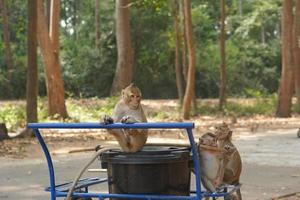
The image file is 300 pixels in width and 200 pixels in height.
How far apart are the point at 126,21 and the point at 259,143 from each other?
1063cm

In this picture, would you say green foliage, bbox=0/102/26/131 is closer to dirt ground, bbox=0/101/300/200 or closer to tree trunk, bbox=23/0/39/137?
dirt ground, bbox=0/101/300/200

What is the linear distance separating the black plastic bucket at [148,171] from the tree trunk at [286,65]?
2032 centimetres

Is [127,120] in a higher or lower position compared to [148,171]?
higher

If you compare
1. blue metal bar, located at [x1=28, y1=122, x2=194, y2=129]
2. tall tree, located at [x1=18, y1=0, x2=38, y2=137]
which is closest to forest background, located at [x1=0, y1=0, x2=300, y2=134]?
tall tree, located at [x1=18, y1=0, x2=38, y2=137]

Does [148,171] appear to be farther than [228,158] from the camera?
No

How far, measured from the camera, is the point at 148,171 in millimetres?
4980

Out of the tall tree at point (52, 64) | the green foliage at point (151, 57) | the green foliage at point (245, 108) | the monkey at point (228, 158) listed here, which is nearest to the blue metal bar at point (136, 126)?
the monkey at point (228, 158)

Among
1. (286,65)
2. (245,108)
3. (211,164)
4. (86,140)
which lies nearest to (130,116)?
(211,164)

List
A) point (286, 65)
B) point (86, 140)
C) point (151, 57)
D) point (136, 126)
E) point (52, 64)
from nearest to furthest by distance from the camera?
point (136, 126) < point (86, 140) < point (52, 64) < point (286, 65) < point (151, 57)

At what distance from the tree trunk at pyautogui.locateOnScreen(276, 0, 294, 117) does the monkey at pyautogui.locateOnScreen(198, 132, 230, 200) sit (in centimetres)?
2017

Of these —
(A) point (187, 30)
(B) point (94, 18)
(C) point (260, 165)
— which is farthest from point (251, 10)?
(C) point (260, 165)

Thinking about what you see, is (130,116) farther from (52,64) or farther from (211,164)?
(52,64)

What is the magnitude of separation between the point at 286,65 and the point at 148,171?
2126 cm

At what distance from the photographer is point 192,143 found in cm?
484
